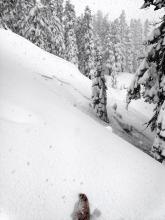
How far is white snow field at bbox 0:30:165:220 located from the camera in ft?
21.2

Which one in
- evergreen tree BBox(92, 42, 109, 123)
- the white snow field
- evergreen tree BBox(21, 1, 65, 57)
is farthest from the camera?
evergreen tree BBox(21, 1, 65, 57)

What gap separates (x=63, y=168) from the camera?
23.5 feet

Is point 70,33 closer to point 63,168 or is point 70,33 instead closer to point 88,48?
point 88,48

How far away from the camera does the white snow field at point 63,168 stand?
21.2 feet

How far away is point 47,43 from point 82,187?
29.3 m

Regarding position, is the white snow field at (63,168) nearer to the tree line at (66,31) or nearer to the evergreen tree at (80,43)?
the tree line at (66,31)

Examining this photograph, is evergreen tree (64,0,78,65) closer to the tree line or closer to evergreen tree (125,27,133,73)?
the tree line

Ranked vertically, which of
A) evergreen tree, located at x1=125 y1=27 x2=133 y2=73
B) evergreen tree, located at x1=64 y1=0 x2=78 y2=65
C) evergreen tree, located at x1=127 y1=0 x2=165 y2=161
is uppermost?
evergreen tree, located at x1=127 y1=0 x2=165 y2=161

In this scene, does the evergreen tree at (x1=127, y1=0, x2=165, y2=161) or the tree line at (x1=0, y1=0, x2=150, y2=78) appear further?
the tree line at (x1=0, y1=0, x2=150, y2=78)

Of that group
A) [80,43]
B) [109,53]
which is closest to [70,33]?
[80,43]

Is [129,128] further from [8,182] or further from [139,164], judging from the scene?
[8,182]

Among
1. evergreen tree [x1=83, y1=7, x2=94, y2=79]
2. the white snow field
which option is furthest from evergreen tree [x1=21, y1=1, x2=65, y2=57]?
the white snow field

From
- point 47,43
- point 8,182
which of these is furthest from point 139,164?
point 47,43

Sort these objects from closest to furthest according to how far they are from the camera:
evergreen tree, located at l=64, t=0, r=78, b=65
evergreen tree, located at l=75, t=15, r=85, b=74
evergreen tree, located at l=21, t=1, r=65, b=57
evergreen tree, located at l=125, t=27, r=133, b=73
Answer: evergreen tree, located at l=21, t=1, r=65, b=57
evergreen tree, located at l=64, t=0, r=78, b=65
evergreen tree, located at l=75, t=15, r=85, b=74
evergreen tree, located at l=125, t=27, r=133, b=73
